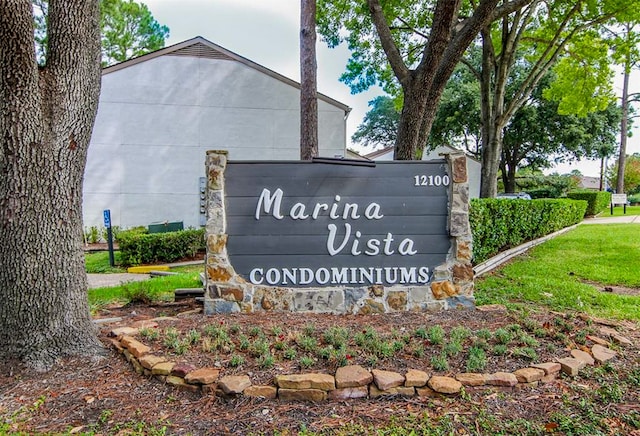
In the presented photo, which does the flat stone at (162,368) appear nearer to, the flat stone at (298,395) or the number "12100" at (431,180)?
the flat stone at (298,395)

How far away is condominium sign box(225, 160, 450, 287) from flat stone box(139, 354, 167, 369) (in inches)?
47.2

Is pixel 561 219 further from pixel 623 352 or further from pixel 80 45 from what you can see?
pixel 80 45

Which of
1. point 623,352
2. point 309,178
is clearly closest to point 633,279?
point 623,352

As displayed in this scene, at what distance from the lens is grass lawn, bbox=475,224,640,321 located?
451cm

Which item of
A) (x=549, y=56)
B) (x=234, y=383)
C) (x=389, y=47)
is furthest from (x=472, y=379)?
(x=549, y=56)

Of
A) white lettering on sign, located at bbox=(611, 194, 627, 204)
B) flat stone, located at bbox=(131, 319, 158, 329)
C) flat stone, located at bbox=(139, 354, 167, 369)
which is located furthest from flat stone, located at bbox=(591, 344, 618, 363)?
white lettering on sign, located at bbox=(611, 194, 627, 204)

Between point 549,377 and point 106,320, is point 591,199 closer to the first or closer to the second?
point 549,377

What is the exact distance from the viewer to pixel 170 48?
11.2m

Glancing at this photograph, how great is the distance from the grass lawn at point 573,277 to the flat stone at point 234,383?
125 inches

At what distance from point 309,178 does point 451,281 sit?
1.74 m

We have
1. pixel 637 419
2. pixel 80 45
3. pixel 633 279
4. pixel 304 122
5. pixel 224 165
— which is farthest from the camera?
pixel 304 122

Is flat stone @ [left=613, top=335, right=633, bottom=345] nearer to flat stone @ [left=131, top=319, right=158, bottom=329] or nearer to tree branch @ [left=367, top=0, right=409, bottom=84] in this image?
flat stone @ [left=131, top=319, right=158, bottom=329]

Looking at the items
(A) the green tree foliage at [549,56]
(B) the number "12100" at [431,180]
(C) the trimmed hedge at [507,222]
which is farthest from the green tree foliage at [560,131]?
(B) the number "12100" at [431,180]

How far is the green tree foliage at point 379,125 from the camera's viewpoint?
42.5m
